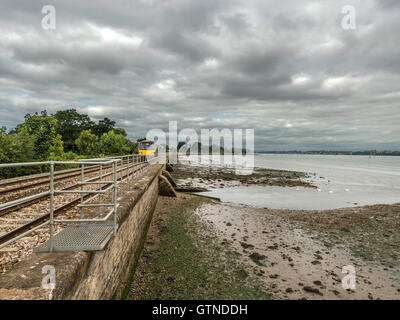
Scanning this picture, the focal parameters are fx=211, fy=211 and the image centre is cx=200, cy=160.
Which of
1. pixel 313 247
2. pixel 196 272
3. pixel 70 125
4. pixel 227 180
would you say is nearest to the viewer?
pixel 196 272

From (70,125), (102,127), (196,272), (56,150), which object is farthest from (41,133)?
(102,127)

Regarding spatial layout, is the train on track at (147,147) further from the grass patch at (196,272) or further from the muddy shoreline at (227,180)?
the grass patch at (196,272)

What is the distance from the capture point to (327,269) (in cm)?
679

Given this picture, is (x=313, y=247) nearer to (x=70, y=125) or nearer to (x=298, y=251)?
(x=298, y=251)

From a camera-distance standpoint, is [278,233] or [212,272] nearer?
[212,272]

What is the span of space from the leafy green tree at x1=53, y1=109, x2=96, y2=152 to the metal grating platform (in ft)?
162

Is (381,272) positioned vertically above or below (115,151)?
below

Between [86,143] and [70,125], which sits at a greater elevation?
[70,125]

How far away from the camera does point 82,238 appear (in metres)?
3.35

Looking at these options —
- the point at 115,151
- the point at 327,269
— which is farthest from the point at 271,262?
the point at 115,151

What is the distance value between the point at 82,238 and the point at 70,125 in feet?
191
